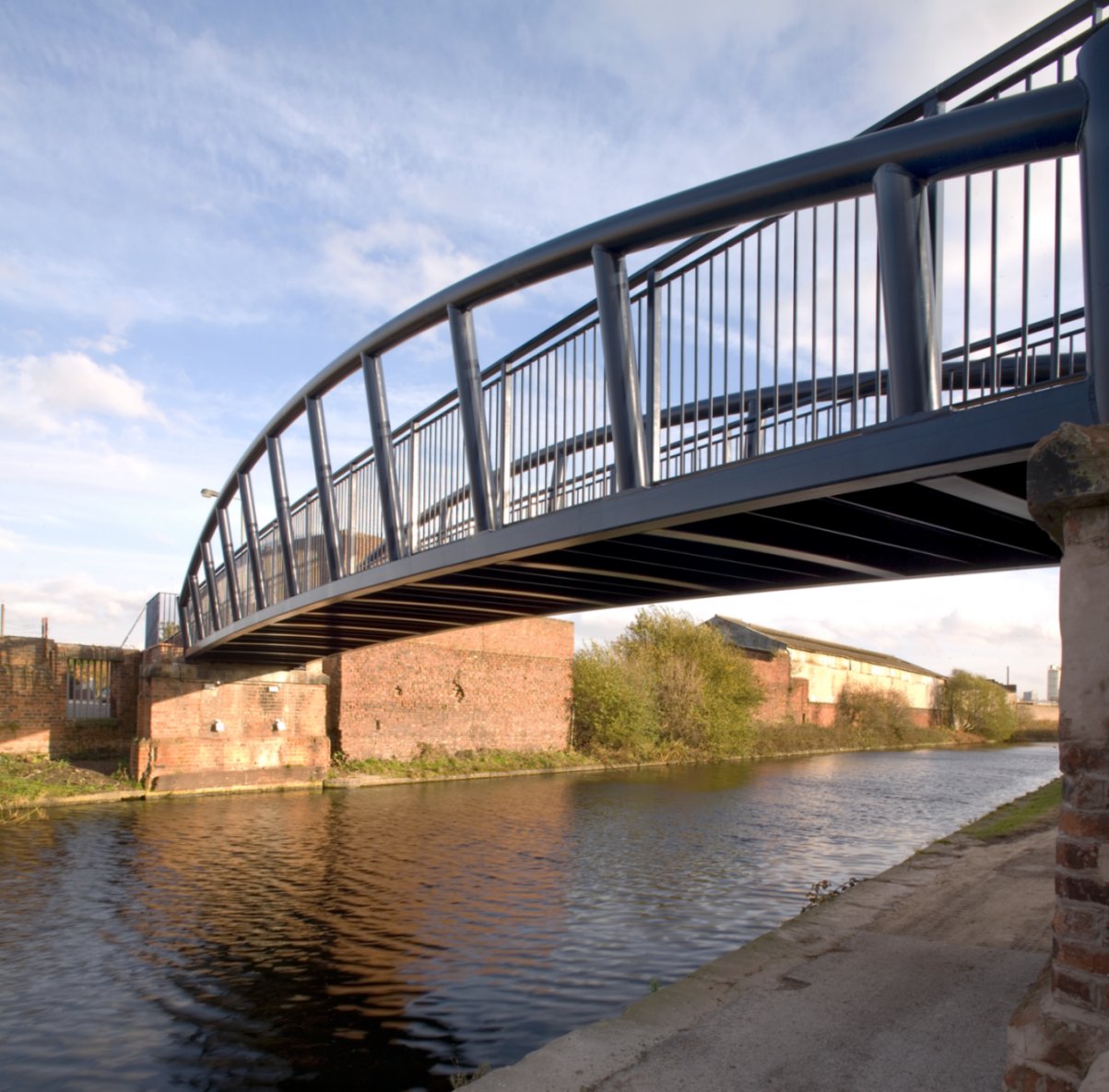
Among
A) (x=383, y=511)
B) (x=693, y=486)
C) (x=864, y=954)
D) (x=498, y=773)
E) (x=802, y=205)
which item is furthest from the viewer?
(x=498, y=773)

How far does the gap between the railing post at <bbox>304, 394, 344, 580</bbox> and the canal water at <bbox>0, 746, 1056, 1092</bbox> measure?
3.84 metres

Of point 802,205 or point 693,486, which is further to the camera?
point 693,486

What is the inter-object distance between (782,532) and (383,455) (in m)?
4.42

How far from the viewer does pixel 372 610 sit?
1256 centimetres

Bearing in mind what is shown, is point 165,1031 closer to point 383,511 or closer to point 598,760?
point 383,511

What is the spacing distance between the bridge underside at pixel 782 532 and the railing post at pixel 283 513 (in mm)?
666

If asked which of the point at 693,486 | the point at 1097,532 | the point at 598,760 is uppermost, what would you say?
the point at 693,486

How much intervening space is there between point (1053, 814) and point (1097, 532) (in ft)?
51.8

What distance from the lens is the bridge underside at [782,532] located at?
183 inches

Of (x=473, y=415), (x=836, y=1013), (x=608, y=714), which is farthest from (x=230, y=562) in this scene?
(x=608, y=714)

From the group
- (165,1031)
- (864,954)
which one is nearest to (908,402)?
(864,954)

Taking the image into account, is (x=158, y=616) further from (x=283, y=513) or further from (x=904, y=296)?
(x=904, y=296)

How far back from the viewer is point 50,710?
20.6m

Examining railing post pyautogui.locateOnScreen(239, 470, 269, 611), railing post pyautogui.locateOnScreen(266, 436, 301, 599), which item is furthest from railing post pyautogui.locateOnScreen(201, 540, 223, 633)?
railing post pyautogui.locateOnScreen(266, 436, 301, 599)
